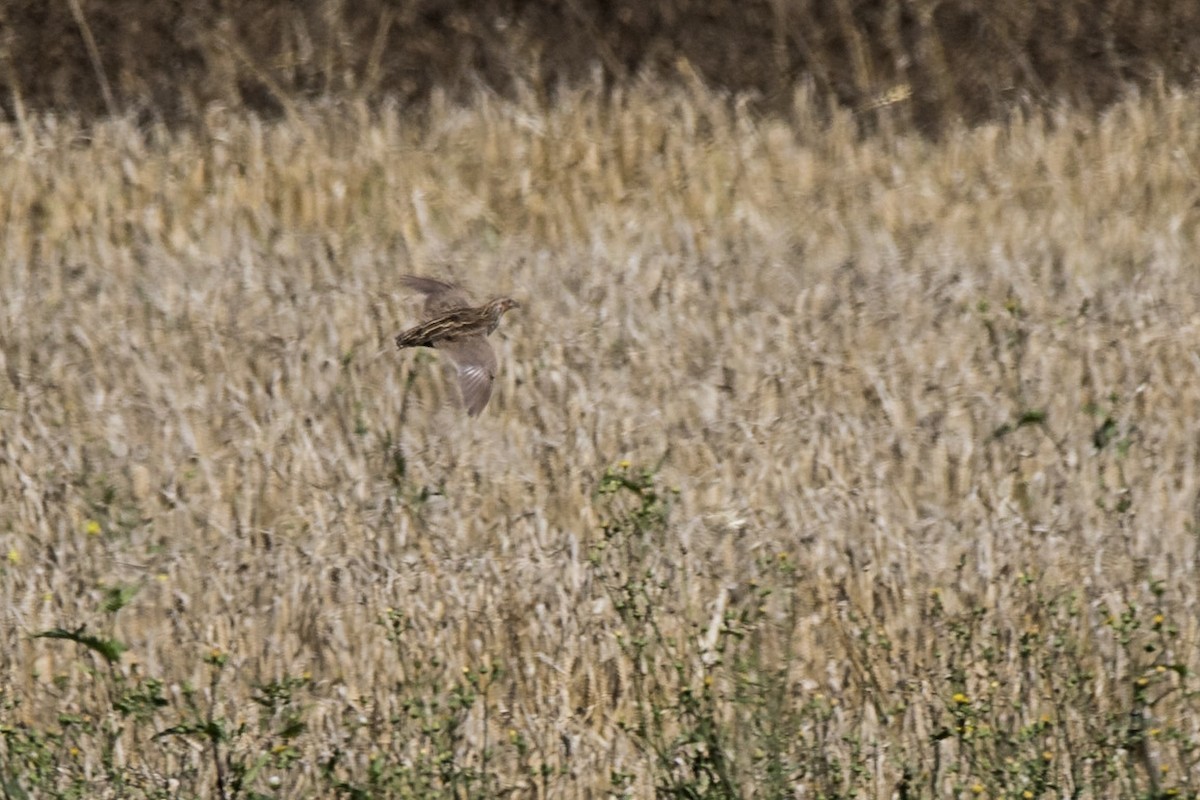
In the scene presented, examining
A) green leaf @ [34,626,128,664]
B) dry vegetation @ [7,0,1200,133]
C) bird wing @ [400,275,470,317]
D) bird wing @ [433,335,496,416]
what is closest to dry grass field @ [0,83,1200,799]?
green leaf @ [34,626,128,664]

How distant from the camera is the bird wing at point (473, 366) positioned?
384cm

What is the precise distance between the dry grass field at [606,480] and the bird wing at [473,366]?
0.34 metres

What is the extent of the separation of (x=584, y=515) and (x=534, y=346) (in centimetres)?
104

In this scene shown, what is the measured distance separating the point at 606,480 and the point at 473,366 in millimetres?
462

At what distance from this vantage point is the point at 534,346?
18.2ft

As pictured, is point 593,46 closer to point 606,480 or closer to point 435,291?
point 435,291

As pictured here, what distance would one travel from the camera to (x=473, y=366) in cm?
392

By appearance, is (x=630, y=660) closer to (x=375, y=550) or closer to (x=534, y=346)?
(x=375, y=550)

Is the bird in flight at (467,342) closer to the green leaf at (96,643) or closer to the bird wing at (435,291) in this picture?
the bird wing at (435,291)

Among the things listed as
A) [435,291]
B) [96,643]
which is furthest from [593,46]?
[96,643]

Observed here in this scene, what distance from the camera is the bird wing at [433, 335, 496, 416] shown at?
3842mm

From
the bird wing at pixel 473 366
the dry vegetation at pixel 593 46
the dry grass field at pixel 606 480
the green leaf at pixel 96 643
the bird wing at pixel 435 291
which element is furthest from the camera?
the dry vegetation at pixel 593 46

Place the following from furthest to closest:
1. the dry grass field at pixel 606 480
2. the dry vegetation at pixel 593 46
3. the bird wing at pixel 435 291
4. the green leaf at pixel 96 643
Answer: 1. the dry vegetation at pixel 593 46
2. the bird wing at pixel 435 291
3. the dry grass field at pixel 606 480
4. the green leaf at pixel 96 643

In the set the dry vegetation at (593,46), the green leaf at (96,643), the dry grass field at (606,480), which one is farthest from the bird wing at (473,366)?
the dry vegetation at (593,46)
